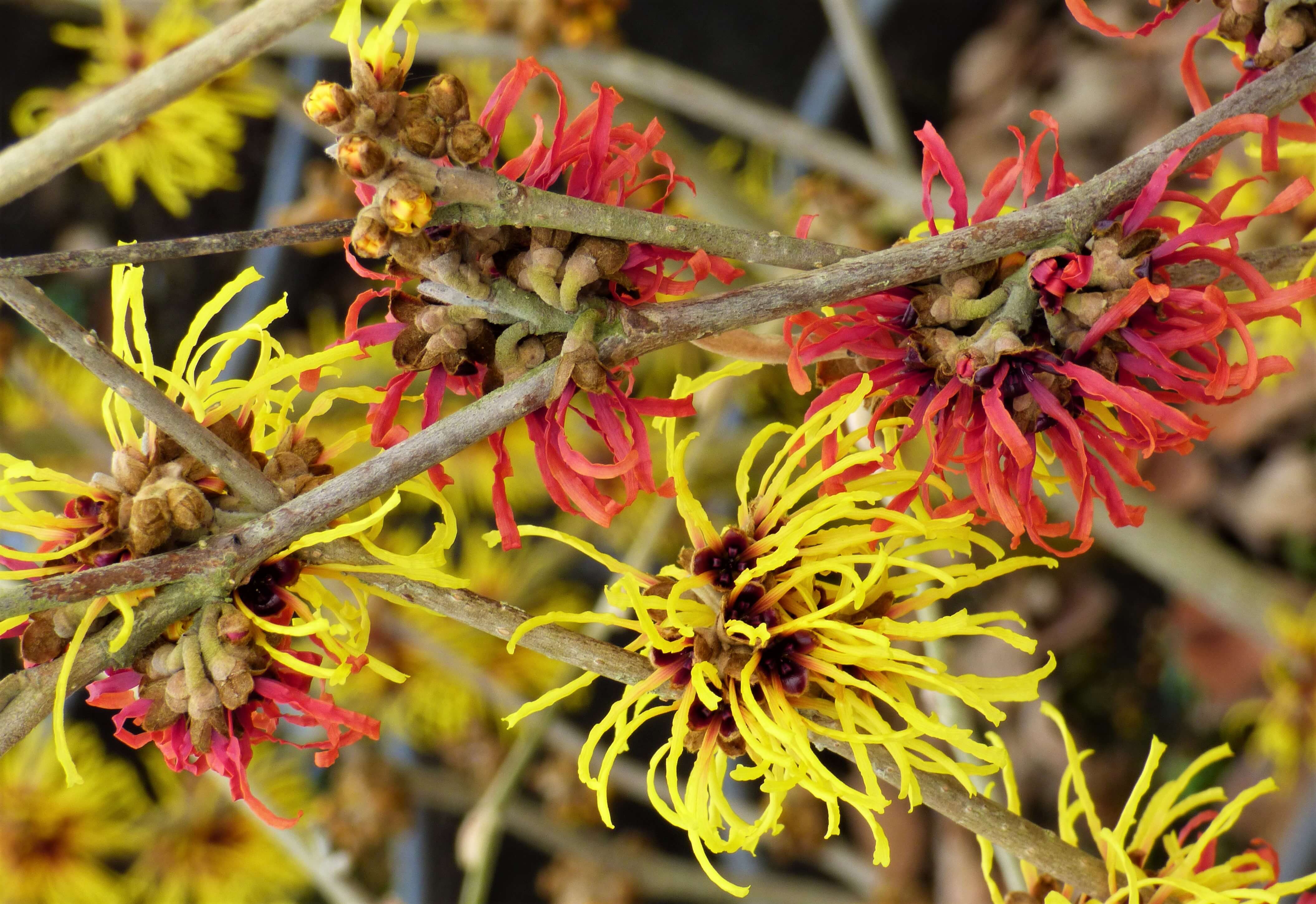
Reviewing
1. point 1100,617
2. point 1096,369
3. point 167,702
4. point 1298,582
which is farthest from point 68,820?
point 1298,582

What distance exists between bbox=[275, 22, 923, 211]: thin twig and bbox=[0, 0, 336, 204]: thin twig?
551mm

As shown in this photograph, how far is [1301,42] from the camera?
36 centimetres

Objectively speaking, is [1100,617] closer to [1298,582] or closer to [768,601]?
[1298,582]

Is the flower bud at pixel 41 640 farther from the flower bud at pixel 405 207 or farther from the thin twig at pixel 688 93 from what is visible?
the thin twig at pixel 688 93

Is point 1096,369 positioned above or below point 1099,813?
above

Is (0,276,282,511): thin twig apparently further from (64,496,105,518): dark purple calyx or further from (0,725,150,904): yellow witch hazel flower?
(0,725,150,904): yellow witch hazel flower

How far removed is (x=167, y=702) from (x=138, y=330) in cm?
13

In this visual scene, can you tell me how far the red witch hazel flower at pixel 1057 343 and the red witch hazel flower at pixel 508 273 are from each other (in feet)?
0.20

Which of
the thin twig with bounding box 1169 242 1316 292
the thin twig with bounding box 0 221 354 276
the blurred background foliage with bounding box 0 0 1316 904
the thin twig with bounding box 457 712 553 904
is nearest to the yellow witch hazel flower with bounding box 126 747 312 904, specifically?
the blurred background foliage with bounding box 0 0 1316 904

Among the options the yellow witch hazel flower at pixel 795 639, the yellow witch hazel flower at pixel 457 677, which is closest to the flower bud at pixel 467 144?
the yellow witch hazel flower at pixel 795 639

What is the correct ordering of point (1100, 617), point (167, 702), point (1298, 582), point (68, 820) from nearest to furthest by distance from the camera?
1. point (167, 702)
2. point (68, 820)
3. point (1298, 582)
4. point (1100, 617)

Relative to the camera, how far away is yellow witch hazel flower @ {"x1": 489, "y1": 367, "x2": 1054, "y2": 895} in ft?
1.11

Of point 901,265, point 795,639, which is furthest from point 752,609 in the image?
point 901,265

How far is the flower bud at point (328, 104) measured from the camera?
0.92 feet
